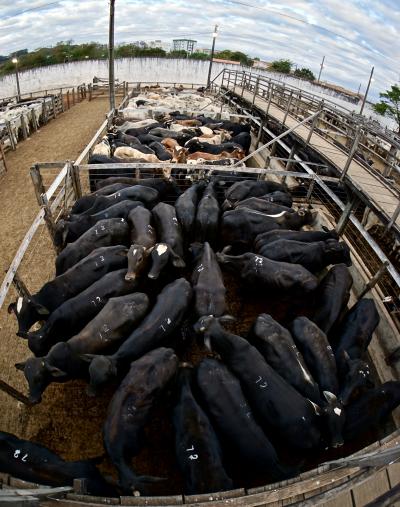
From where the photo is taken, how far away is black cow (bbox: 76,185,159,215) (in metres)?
5.47

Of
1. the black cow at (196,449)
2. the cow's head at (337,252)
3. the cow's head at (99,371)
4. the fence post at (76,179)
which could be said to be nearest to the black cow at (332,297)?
the cow's head at (337,252)

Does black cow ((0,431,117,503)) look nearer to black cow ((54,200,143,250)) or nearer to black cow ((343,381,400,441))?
black cow ((343,381,400,441))

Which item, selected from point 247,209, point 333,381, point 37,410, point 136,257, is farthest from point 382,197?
point 37,410

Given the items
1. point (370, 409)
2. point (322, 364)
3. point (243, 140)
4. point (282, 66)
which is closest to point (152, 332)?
point (322, 364)

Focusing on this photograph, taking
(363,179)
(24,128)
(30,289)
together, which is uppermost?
(363,179)

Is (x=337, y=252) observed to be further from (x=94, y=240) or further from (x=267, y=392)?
(x=94, y=240)

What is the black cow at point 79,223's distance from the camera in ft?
16.3

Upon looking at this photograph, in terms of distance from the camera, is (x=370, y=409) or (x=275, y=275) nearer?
(x=370, y=409)

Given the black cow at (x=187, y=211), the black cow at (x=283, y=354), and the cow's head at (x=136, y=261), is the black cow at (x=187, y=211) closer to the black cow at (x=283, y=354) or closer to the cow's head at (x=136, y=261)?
the cow's head at (x=136, y=261)

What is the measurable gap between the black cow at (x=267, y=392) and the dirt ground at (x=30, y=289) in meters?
1.50

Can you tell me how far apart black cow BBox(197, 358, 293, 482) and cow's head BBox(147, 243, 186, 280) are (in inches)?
54.6

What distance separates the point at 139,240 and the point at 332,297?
8.76ft

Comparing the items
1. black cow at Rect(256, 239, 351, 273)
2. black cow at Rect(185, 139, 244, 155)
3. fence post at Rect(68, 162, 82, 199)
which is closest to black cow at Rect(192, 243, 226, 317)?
black cow at Rect(256, 239, 351, 273)

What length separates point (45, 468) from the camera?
2543 mm
